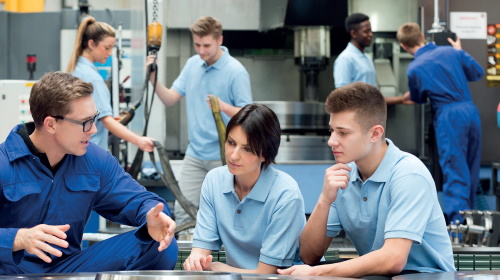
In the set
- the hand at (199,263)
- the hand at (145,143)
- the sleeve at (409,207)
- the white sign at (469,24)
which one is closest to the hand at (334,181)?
the sleeve at (409,207)

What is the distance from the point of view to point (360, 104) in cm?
250

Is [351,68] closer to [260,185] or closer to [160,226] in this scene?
[260,185]

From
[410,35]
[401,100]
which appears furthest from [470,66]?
[401,100]

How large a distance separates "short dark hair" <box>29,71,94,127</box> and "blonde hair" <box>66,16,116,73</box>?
5.83 ft

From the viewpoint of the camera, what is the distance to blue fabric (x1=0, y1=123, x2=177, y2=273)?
2529 millimetres

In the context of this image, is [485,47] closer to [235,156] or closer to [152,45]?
[152,45]

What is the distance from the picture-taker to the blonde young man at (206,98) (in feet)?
14.8

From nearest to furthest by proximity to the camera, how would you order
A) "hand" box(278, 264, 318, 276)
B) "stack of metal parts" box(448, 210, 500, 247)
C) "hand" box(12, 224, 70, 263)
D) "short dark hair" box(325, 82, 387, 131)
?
"hand" box(12, 224, 70, 263)
"hand" box(278, 264, 318, 276)
"short dark hair" box(325, 82, 387, 131)
"stack of metal parts" box(448, 210, 500, 247)

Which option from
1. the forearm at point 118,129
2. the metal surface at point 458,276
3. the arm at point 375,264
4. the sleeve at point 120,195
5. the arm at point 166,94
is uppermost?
the arm at point 166,94

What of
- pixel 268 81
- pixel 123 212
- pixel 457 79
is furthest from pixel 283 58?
pixel 123 212

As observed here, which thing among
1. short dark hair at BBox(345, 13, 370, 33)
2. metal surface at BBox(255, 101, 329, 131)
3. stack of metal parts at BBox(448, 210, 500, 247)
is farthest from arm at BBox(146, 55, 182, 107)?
stack of metal parts at BBox(448, 210, 500, 247)

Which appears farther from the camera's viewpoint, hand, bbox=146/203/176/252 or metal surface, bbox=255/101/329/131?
metal surface, bbox=255/101/329/131

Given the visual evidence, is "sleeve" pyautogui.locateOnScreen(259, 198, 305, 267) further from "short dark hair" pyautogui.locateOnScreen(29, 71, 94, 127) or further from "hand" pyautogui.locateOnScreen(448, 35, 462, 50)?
"hand" pyautogui.locateOnScreen(448, 35, 462, 50)

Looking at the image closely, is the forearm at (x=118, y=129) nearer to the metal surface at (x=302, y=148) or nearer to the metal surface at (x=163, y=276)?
the metal surface at (x=302, y=148)
